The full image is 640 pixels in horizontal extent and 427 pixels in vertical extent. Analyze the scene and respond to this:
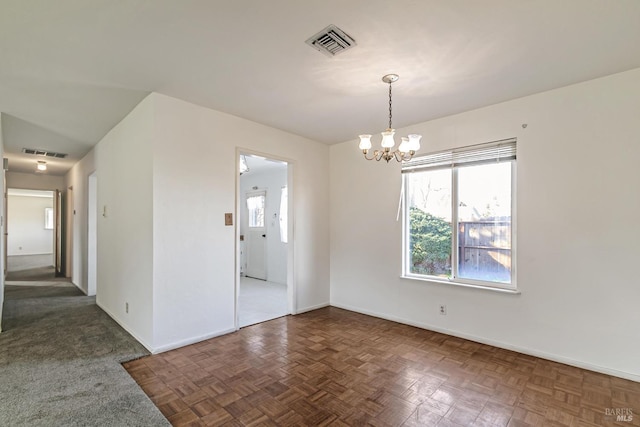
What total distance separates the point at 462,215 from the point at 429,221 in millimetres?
410

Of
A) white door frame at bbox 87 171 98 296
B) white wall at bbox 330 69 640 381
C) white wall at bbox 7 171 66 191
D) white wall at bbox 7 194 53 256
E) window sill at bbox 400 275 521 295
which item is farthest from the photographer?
white wall at bbox 7 194 53 256

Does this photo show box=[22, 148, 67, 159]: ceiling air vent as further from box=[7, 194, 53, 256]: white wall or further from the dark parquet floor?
box=[7, 194, 53, 256]: white wall

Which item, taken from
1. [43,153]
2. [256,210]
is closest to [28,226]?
[43,153]

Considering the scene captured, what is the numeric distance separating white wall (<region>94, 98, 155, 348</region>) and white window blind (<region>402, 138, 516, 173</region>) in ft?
9.99

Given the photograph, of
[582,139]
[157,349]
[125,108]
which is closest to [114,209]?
[125,108]

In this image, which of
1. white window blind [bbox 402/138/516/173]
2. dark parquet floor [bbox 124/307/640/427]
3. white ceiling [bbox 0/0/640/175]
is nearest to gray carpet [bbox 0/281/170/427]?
dark parquet floor [bbox 124/307/640/427]

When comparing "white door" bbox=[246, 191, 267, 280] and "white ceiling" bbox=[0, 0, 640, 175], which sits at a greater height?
"white ceiling" bbox=[0, 0, 640, 175]

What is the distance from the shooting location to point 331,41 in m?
2.11

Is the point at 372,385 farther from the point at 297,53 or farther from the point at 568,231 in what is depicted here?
the point at 297,53

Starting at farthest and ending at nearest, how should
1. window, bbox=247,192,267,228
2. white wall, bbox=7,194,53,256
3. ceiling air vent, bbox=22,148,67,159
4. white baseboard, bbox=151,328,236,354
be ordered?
Answer: white wall, bbox=7,194,53,256 < window, bbox=247,192,267,228 < ceiling air vent, bbox=22,148,67,159 < white baseboard, bbox=151,328,236,354

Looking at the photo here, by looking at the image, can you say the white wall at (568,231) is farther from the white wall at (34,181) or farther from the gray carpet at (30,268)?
the gray carpet at (30,268)

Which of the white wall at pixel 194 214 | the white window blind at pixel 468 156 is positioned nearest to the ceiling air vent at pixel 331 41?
the white wall at pixel 194 214

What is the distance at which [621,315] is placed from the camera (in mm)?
2555

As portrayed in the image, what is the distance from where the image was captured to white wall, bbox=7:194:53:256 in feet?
36.7
